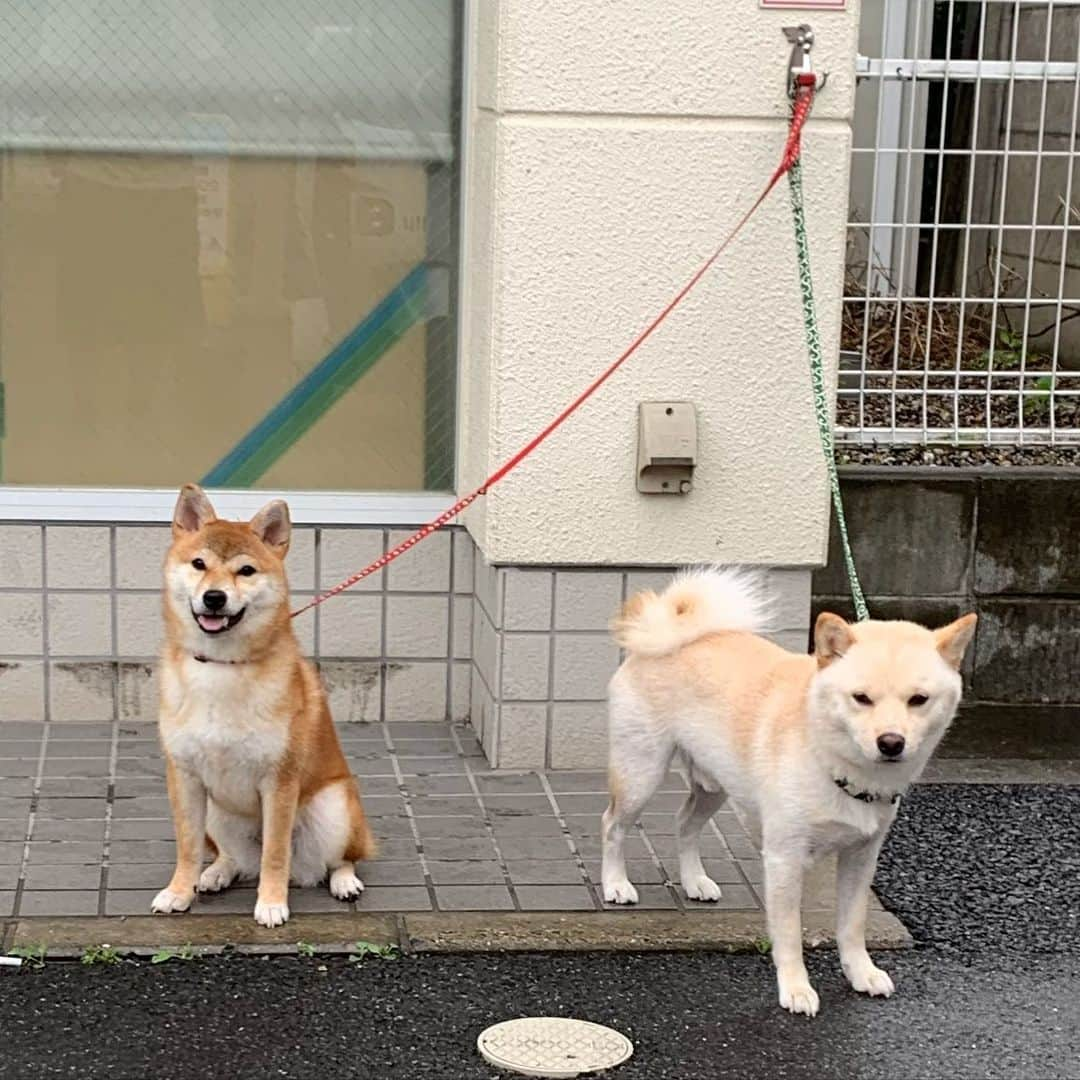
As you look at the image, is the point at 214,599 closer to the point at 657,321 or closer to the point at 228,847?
the point at 228,847

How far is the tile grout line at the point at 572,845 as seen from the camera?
16.9ft

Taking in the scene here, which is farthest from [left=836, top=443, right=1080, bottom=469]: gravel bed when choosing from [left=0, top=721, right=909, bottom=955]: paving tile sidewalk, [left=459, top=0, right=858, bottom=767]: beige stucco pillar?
[left=0, top=721, right=909, bottom=955]: paving tile sidewalk

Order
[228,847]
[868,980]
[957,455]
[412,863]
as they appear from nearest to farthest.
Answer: [868,980], [228,847], [412,863], [957,455]

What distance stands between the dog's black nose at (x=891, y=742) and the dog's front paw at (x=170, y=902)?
2012 mm

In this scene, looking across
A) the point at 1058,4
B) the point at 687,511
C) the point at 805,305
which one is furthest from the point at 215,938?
the point at 1058,4

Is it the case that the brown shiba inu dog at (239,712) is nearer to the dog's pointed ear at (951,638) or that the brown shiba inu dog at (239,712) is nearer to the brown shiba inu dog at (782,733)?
the brown shiba inu dog at (782,733)

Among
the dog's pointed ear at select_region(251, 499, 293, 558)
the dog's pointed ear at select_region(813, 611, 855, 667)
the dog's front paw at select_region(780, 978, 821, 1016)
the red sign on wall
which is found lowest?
the dog's front paw at select_region(780, 978, 821, 1016)

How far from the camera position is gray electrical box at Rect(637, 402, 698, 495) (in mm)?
5871

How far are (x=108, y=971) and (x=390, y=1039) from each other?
2.62ft

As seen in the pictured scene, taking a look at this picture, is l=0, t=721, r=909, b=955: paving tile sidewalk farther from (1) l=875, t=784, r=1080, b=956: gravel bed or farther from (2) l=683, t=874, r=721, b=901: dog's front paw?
(1) l=875, t=784, r=1080, b=956: gravel bed

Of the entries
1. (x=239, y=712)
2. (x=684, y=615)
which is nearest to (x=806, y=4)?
(x=684, y=615)

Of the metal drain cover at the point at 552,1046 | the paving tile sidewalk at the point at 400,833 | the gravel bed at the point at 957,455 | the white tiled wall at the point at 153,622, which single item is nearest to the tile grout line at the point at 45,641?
the white tiled wall at the point at 153,622

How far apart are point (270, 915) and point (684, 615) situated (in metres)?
1.40

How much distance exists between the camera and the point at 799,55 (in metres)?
5.69
